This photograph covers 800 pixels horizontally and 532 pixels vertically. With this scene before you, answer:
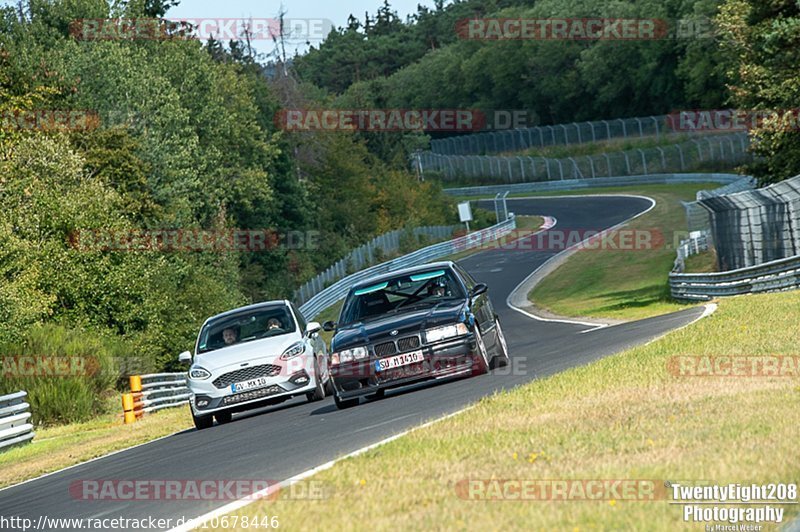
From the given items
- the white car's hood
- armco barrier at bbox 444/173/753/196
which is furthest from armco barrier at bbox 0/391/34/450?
armco barrier at bbox 444/173/753/196

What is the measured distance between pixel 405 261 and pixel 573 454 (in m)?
59.2

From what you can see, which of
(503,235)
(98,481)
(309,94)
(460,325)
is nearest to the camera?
(98,481)

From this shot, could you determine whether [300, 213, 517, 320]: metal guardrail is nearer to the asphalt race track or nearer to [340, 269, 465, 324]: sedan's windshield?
the asphalt race track

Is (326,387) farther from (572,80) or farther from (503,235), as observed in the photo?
(572,80)

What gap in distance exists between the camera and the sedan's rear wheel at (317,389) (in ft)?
59.4

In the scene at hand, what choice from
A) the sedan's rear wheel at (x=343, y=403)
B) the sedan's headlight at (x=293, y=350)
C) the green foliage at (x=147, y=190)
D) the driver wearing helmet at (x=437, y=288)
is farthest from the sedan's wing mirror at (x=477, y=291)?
the green foliage at (x=147, y=190)

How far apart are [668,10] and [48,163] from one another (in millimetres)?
78372

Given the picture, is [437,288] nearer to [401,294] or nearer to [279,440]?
[401,294]

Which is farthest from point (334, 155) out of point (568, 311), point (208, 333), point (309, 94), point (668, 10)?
point (208, 333)

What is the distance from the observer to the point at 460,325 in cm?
1511

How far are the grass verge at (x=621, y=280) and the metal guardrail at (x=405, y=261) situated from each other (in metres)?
8.38

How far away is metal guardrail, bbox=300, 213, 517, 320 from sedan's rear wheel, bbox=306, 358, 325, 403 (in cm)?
2937

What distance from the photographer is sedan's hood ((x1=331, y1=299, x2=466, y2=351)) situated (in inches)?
593

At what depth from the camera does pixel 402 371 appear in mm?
15023
